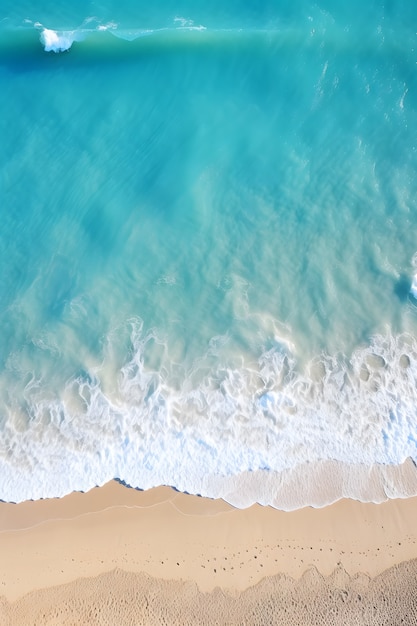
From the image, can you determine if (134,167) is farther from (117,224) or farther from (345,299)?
(345,299)

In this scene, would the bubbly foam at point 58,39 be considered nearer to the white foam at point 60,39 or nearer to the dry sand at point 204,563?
the white foam at point 60,39

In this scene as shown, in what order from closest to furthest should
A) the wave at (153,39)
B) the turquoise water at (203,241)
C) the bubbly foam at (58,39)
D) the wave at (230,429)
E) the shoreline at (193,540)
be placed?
1. the shoreline at (193,540)
2. the wave at (230,429)
3. the turquoise water at (203,241)
4. the bubbly foam at (58,39)
5. the wave at (153,39)

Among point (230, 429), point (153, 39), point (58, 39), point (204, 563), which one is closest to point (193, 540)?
point (204, 563)

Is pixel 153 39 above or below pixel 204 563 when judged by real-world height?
above

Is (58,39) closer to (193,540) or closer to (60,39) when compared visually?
(60,39)

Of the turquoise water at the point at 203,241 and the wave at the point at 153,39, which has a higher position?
the wave at the point at 153,39

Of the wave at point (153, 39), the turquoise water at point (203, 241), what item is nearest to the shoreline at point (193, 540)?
the turquoise water at point (203, 241)
